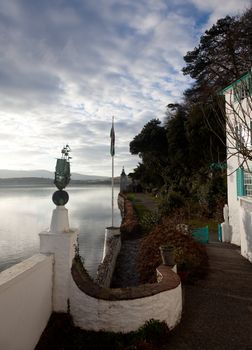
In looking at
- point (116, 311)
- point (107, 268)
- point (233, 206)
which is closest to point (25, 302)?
point (116, 311)

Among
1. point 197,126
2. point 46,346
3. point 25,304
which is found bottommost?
point 46,346

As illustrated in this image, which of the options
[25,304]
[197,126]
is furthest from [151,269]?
[197,126]

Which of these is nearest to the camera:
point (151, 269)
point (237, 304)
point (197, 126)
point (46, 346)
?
point (46, 346)

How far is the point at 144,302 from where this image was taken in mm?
5305

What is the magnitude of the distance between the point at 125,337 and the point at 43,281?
187 centimetres

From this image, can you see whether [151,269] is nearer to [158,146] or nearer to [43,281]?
[43,281]

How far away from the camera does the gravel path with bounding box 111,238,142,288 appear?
1059 cm

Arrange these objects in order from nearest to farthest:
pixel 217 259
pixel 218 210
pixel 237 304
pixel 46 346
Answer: pixel 46 346
pixel 237 304
pixel 217 259
pixel 218 210

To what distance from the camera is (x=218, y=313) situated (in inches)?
253

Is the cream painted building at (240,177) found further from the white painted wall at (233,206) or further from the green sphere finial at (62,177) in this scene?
the green sphere finial at (62,177)

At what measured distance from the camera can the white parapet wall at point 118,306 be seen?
5.22 meters

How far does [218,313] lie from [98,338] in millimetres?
3005

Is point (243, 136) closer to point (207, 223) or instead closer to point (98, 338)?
point (98, 338)

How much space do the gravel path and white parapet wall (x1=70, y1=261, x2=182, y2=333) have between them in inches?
185
